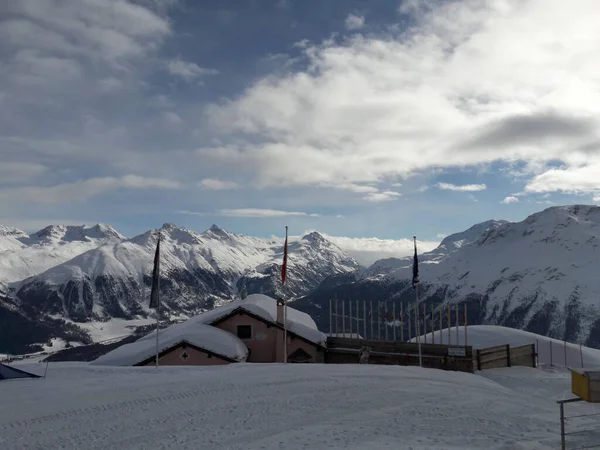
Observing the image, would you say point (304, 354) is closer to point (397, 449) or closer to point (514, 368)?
point (514, 368)

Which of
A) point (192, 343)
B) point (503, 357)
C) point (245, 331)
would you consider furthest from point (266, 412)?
point (503, 357)

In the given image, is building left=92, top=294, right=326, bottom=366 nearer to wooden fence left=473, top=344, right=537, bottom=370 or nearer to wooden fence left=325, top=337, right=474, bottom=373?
wooden fence left=325, top=337, right=474, bottom=373

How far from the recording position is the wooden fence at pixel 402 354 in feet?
129

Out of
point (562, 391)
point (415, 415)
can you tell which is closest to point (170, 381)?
point (415, 415)

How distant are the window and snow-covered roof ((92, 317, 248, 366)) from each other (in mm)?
1329

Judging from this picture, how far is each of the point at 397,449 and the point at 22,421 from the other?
13.2m

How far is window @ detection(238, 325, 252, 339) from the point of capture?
46.7 meters

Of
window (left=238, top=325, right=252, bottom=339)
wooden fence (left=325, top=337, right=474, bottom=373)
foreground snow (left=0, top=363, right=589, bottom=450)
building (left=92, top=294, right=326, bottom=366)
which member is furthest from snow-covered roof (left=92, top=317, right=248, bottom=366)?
foreground snow (left=0, top=363, right=589, bottom=450)

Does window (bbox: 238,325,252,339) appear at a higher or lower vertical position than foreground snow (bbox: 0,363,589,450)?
higher

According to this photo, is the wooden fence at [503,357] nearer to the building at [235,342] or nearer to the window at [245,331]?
the building at [235,342]

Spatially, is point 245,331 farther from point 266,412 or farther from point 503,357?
point 266,412

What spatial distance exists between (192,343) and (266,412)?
74.5 feet

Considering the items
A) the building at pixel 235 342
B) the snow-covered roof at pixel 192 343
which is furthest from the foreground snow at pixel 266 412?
the building at pixel 235 342

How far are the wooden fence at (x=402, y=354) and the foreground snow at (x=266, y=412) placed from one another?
443 inches
